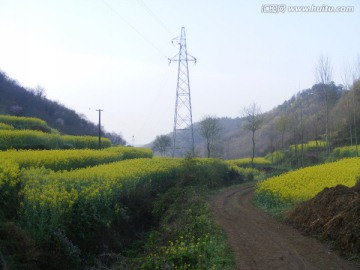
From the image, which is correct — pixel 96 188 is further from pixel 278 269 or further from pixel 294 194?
Result: pixel 294 194

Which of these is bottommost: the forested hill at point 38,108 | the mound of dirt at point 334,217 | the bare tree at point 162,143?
the mound of dirt at point 334,217

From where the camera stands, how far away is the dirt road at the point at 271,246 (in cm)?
1123

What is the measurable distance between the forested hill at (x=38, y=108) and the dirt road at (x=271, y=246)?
5710cm

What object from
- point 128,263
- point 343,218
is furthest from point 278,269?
point 128,263

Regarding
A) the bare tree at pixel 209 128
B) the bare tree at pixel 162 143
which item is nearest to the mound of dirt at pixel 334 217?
the bare tree at pixel 209 128

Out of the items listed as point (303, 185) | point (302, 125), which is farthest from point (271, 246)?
point (302, 125)

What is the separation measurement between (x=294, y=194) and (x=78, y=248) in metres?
12.6

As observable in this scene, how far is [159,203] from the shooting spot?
22.7m

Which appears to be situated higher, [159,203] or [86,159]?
[86,159]

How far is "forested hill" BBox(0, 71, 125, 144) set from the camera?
6925 cm

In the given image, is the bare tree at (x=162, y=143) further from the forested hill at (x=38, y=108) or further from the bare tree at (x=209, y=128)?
the bare tree at (x=209, y=128)

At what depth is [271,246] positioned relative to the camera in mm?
13070

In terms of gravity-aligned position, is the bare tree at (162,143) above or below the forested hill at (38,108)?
below

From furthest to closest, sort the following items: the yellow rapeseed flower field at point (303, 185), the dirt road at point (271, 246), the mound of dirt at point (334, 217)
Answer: the yellow rapeseed flower field at point (303, 185)
the mound of dirt at point (334, 217)
the dirt road at point (271, 246)
